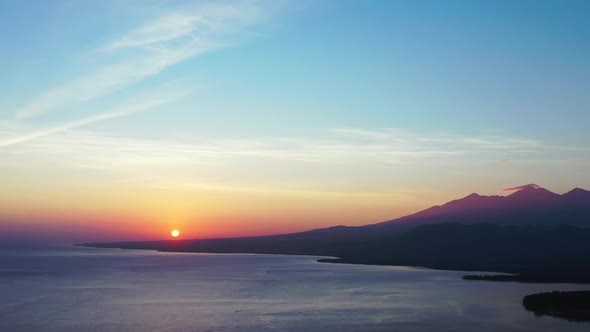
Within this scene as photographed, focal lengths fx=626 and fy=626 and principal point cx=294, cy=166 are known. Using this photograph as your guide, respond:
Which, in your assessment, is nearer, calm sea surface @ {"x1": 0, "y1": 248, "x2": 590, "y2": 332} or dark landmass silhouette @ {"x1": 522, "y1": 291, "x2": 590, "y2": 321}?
calm sea surface @ {"x1": 0, "y1": 248, "x2": 590, "y2": 332}

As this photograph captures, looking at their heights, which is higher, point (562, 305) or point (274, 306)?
point (562, 305)

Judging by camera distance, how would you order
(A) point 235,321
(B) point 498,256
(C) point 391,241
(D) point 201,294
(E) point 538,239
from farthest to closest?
(C) point 391,241 < (E) point 538,239 < (B) point 498,256 < (D) point 201,294 < (A) point 235,321

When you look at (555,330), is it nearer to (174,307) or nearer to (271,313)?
(271,313)

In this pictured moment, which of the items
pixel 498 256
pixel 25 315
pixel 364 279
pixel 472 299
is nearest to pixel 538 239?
pixel 498 256

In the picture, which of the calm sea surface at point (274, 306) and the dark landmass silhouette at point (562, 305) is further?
the dark landmass silhouette at point (562, 305)

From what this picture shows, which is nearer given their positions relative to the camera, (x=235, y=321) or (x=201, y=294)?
(x=235, y=321)

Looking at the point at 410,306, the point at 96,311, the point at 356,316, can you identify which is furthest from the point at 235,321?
the point at 410,306

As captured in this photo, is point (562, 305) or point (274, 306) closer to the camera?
point (562, 305)

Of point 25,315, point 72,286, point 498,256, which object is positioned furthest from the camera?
point 498,256
